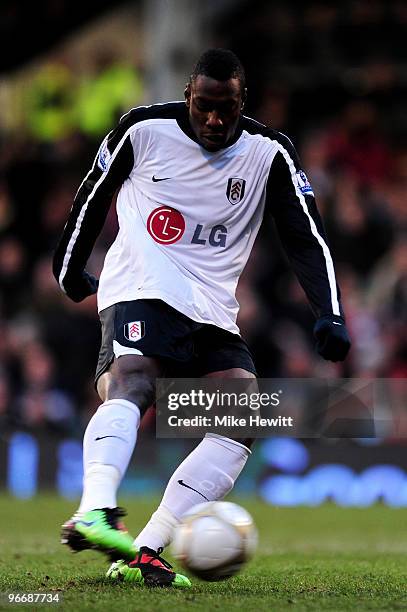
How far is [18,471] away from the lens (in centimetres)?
1255

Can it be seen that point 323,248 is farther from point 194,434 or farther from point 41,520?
point 41,520

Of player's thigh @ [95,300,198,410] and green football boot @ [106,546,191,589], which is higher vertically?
player's thigh @ [95,300,198,410]

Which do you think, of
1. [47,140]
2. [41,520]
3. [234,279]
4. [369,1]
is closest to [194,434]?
[234,279]

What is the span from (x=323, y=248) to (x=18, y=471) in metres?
7.33

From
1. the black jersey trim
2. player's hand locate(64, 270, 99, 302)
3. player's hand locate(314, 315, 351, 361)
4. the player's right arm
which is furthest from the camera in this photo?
player's hand locate(64, 270, 99, 302)

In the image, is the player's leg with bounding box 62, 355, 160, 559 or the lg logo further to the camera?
the lg logo

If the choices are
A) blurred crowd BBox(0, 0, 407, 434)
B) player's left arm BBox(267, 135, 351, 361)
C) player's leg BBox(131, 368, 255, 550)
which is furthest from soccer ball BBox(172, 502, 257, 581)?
blurred crowd BBox(0, 0, 407, 434)

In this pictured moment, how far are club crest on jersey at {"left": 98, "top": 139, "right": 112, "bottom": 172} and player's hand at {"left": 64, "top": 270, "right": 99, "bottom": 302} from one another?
55 cm

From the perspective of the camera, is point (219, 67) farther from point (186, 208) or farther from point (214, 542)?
point (214, 542)

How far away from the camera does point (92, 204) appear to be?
226 inches

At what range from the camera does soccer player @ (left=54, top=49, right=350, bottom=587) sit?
547 centimetres

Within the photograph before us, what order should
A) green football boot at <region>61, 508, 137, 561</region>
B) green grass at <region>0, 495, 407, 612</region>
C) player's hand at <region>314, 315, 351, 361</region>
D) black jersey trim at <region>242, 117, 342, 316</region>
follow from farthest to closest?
black jersey trim at <region>242, 117, 342, 316</region> → player's hand at <region>314, 315, 351, 361</region> → green grass at <region>0, 495, 407, 612</region> → green football boot at <region>61, 508, 137, 561</region>

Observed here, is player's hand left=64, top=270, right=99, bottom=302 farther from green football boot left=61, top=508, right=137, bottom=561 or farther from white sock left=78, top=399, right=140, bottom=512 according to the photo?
green football boot left=61, top=508, right=137, bottom=561

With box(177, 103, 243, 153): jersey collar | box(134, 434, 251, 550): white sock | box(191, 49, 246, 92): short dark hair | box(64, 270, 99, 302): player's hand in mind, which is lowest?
box(134, 434, 251, 550): white sock
